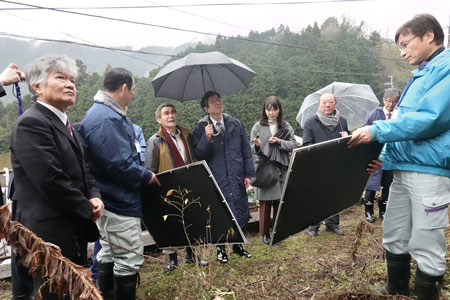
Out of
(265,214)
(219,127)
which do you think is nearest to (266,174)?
(265,214)

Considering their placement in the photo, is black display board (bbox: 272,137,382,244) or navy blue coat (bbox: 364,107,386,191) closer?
black display board (bbox: 272,137,382,244)

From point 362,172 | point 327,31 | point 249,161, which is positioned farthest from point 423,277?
point 327,31

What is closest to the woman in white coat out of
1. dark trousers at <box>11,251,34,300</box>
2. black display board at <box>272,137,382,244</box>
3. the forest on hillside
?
black display board at <box>272,137,382,244</box>

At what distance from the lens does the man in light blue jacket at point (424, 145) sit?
1824 millimetres

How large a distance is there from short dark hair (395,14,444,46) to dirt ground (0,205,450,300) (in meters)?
1.44

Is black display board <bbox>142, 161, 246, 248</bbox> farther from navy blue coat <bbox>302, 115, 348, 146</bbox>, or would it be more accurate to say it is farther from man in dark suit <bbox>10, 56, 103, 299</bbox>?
navy blue coat <bbox>302, 115, 348, 146</bbox>

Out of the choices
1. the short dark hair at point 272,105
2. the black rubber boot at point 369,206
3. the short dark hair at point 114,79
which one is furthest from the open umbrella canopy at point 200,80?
the black rubber boot at point 369,206

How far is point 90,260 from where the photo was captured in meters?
3.63

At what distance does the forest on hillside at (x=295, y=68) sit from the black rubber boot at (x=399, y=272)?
A: 86.0 feet

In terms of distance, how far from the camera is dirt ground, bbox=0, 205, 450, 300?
218 cm

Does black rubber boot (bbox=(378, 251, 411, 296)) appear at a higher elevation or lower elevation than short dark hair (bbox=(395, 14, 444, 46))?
lower

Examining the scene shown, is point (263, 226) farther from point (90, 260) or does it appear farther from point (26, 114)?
point (26, 114)

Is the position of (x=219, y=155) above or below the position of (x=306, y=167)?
below

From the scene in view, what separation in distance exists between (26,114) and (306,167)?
5.64 ft
